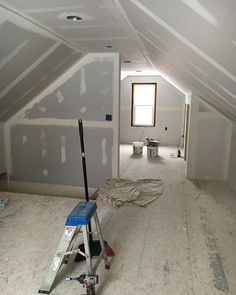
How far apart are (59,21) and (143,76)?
19.9ft

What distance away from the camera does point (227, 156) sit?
4777 millimetres

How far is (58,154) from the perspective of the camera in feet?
15.5

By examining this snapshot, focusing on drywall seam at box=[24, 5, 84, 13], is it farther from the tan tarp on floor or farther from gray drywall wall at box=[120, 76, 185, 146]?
gray drywall wall at box=[120, 76, 185, 146]

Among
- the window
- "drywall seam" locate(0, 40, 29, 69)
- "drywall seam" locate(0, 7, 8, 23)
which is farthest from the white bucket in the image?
"drywall seam" locate(0, 7, 8, 23)

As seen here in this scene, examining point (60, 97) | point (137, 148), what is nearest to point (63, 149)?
point (60, 97)

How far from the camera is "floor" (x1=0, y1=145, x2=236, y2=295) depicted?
2.05m

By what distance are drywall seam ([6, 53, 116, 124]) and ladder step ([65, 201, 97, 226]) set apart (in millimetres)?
2903

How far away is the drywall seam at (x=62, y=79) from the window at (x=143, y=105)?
433 centimetres

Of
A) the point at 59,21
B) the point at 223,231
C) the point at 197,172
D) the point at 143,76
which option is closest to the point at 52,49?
the point at 59,21

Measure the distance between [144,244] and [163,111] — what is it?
6263 millimetres

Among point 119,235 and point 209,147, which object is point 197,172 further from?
point 119,235

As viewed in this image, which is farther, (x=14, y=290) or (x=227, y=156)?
(x=227, y=156)

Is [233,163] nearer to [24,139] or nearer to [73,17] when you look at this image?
[73,17]

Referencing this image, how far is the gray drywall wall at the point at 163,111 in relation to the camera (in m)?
8.23
